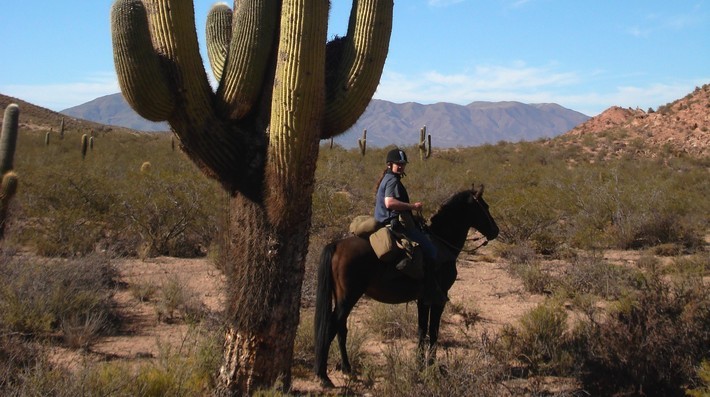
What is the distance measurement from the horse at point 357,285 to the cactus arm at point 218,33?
2.10 m

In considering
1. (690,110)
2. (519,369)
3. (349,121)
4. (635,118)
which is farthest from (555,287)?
(635,118)

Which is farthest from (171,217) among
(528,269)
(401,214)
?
(401,214)

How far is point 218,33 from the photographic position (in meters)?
5.89

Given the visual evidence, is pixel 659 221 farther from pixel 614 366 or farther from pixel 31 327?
pixel 31 327

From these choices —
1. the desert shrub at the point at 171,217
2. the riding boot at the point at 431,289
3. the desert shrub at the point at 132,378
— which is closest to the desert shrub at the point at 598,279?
the riding boot at the point at 431,289

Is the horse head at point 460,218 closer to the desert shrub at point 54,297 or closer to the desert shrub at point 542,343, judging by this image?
the desert shrub at point 542,343

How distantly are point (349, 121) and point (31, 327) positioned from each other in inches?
175

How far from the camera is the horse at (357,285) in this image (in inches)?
236

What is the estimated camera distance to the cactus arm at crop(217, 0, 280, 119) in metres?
5.07

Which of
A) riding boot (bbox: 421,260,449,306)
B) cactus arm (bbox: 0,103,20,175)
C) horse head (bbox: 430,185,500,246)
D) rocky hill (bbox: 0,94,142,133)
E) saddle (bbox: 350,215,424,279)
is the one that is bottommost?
riding boot (bbox: 421,260,449,306)

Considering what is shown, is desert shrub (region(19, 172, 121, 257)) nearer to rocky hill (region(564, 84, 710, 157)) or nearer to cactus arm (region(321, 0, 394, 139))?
cactus arm (region(321, 0, 394, 139))

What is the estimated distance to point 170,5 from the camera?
4.95 metres

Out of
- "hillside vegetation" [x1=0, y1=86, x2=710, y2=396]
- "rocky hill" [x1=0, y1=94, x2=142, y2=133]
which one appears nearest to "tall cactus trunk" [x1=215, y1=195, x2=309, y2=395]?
"hillside vegetation" [x1=0, y1=86, x2=710, y2=396]

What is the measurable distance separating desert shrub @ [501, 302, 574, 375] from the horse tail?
2.02m
